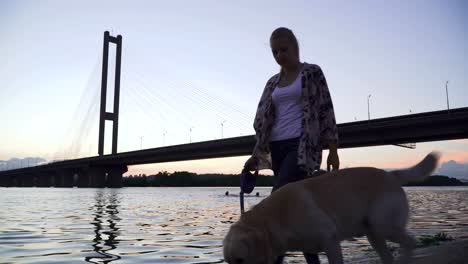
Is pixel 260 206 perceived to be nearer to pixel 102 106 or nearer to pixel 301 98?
pixel 301 98

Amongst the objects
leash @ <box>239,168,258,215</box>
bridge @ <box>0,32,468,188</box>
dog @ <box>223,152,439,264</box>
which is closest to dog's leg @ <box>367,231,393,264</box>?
dog @ <box>223,152,439,264</box>

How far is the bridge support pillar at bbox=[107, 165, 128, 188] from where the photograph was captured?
70.1 metres

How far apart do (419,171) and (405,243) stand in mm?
Answer: 576

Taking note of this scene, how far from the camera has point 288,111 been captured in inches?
143

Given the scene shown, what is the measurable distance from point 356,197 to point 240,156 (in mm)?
48909

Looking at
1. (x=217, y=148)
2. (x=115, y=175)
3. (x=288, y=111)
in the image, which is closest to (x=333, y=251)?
(x=288, y=111)

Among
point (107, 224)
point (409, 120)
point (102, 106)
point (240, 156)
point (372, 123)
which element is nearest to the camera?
point (107, 224)

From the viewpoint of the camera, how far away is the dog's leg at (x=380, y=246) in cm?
302

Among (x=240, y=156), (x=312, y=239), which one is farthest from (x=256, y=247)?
(x=240, y=156)

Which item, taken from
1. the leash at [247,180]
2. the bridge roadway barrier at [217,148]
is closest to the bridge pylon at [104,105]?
the bridge roadway barrier at [217,148]

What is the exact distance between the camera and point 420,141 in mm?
39750

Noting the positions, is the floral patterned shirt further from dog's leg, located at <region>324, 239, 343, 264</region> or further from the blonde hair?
dog's leg, located at <region>324, 239, 343, 264</region>

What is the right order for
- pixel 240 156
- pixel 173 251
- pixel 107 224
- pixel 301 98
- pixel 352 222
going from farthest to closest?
pixel 240 156 → pixel 107 224 → pixel 173 251 → pixel 301 98 → pixel 352 222

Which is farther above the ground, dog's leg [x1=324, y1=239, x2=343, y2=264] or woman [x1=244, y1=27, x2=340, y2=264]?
woman [x1=244, y1=27, x2=340, y2=264]
